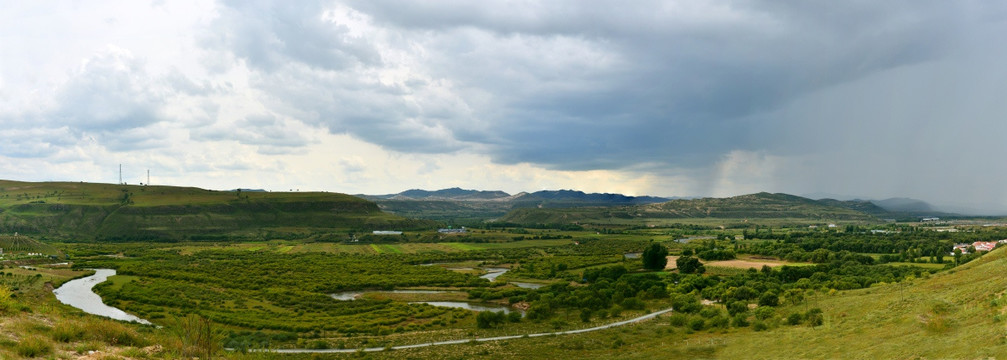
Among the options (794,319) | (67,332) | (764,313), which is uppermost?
(67,332)

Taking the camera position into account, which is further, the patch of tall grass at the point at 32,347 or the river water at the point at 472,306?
the river water at the point at 472,306

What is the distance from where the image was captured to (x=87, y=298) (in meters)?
96.1

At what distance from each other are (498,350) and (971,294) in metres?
44.3

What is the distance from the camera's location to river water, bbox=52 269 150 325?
81.2 metres

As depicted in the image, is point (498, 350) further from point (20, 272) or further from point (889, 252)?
point (889, 252)

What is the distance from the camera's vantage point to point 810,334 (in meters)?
49.5

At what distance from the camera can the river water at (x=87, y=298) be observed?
81250 millimetres

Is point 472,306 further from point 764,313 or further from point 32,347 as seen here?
point 32,347

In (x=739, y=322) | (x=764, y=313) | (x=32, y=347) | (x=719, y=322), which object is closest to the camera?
(x=32, y=347)

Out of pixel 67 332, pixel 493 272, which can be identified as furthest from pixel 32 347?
pixel 493 272

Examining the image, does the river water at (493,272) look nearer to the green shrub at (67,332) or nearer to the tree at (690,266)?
the tree at (690,266)

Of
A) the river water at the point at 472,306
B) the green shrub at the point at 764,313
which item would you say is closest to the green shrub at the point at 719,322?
the green shrub at the point at 764,313

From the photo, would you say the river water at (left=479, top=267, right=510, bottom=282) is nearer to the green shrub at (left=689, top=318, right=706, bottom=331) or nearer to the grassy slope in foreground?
the green shrub at (left=689, top=318, right=706, bottom=331)

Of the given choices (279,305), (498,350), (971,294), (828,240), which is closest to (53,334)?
(498,350)
